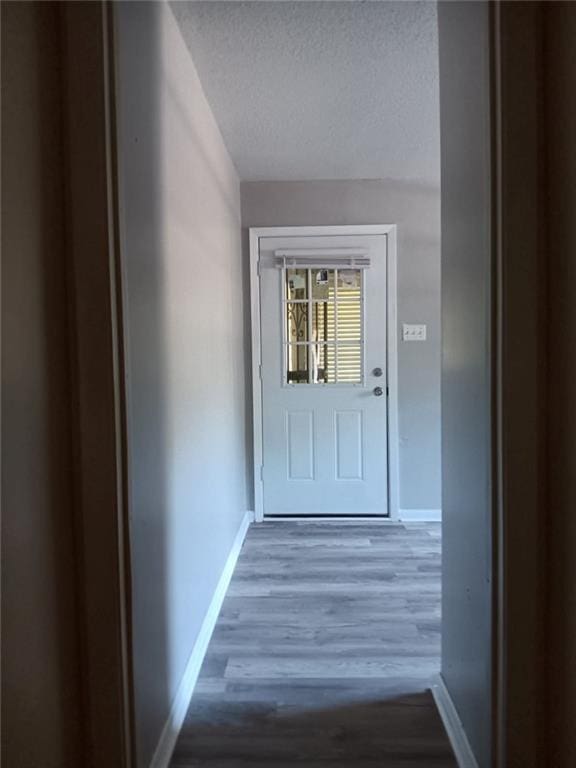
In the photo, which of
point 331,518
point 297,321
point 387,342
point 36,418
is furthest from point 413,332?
point 36,418

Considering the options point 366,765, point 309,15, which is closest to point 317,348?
point 309,15

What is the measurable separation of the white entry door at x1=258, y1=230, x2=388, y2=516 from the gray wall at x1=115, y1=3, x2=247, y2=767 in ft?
3.32

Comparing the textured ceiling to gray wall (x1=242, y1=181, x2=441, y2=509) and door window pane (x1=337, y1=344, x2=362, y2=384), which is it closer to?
gray wall (x1=242, y1=181, x2=441, y2=509)

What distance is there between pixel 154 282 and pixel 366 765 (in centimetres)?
153

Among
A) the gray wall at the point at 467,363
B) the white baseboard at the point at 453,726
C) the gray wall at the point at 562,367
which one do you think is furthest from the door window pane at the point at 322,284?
the gray wall at the point at 562,367

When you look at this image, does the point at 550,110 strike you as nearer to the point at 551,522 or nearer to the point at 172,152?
the point at 551,522

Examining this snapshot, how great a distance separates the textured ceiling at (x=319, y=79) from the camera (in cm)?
182

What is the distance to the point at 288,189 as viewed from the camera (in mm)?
3637

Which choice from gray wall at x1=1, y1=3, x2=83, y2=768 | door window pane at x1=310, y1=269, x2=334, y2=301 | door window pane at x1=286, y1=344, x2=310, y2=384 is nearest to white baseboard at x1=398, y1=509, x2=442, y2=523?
door window pane at x1=286, y1=344, x2=310, y2=384

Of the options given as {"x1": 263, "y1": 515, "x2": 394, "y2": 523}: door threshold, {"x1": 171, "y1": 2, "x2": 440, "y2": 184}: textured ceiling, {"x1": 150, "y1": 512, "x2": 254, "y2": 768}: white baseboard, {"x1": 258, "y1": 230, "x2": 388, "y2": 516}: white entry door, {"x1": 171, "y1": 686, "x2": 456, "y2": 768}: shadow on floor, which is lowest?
{"x1": 171, "y1": 686, "x2": 456, "y2": 768}: shadow on floor

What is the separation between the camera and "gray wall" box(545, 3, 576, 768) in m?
0.99

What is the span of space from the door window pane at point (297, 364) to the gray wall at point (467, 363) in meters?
2.14

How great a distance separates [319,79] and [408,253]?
1634mm

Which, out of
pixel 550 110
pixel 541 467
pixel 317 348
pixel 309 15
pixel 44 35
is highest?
pixel 309 15
